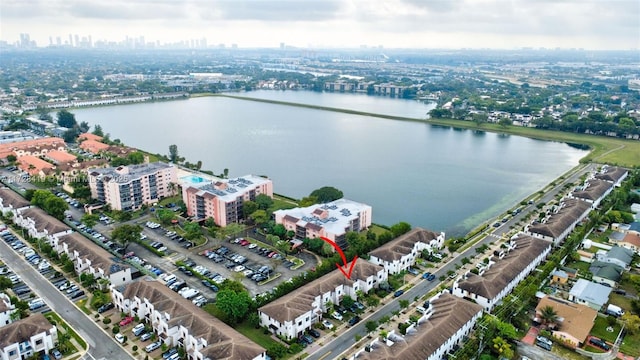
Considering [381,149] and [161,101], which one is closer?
[381,149]

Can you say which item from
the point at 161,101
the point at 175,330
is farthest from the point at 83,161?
the point at 161,101

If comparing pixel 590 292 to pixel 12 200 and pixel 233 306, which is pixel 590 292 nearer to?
pixel 233 306

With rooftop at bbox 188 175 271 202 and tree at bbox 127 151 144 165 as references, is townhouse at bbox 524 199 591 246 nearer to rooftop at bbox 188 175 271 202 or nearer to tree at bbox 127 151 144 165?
rooftop at bbox 188 175 271 202

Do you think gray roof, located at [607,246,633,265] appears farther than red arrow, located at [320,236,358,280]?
Yes

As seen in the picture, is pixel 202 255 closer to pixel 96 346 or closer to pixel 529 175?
pixel 96 346

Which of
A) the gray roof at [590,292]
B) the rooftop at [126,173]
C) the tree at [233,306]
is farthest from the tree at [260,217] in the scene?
the gray roof at [590,292]

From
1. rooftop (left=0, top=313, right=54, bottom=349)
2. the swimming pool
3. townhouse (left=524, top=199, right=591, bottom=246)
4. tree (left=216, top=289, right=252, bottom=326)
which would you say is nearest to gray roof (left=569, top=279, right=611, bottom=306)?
townhouse (left=524, top=199, right=591, bottom=246)

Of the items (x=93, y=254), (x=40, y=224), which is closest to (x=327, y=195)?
(x=93, y=254)
